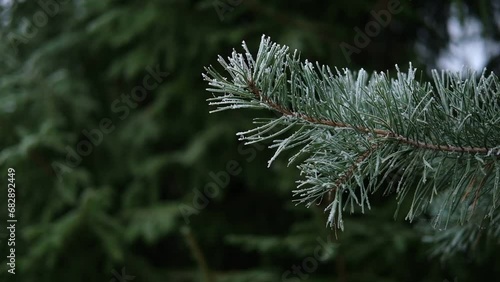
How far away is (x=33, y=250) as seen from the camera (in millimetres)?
1983

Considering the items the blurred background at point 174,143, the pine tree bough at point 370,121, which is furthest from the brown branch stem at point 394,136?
the blurred background at point 174,143

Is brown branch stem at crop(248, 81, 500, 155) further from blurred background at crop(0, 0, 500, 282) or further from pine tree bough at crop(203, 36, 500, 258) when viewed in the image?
blurred background at crop(0, 0, 500, 282)

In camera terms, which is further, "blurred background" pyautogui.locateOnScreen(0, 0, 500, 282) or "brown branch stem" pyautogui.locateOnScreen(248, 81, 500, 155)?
"blurred background" pyautogui.locateOnScreen(0, 0, 500, 282)

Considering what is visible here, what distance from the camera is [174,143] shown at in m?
2.61

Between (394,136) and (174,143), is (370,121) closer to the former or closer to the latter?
(394,136)

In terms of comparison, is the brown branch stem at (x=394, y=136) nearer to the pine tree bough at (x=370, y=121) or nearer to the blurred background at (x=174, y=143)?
the pine tree bough at (x=370, y=121)

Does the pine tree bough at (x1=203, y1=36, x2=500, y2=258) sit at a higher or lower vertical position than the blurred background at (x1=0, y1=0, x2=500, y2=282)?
lower

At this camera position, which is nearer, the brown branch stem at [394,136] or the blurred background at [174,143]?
the brown branch stem at [394,136]

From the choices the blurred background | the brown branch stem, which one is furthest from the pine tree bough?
the blurred background

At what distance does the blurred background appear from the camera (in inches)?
80.8

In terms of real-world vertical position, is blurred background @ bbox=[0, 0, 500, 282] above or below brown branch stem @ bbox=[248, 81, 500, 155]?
above

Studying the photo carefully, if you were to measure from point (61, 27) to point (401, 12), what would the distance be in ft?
5.28

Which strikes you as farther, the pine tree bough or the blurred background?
the blurred background

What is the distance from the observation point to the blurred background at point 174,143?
2053 millimetres
